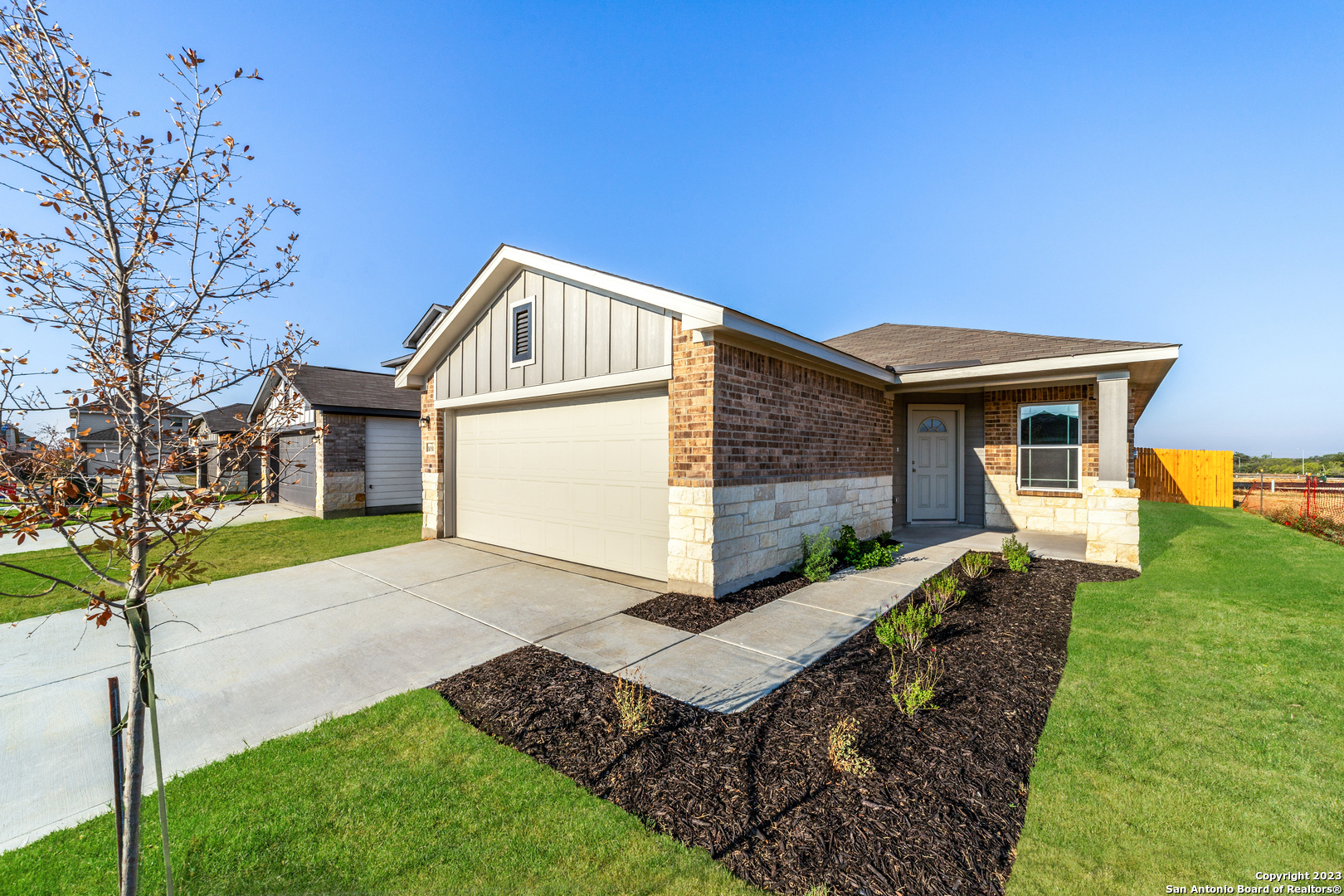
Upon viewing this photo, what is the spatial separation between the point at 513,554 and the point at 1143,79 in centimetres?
1264

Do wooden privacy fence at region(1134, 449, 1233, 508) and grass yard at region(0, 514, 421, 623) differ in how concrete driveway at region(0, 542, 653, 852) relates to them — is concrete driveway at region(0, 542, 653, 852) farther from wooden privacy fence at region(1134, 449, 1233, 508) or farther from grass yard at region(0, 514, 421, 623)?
wooden privacy fence at region(1134, 449, 1233, 508)

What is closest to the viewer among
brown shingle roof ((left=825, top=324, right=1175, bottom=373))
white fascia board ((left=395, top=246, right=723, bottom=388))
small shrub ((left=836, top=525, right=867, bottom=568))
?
white fascia board ((left=395, top=246, right=723, bottom=388))

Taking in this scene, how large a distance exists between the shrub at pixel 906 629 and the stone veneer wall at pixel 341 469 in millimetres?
15031

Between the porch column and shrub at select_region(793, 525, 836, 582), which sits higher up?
the porch column

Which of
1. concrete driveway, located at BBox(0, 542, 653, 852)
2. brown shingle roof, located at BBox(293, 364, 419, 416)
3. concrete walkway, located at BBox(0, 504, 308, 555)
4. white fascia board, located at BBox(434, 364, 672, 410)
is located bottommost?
concrete walkway, located at BBox(0, 504, 308, 555)

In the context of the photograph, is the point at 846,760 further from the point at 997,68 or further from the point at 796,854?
the point at 997,68

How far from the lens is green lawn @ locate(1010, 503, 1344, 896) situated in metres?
2.31

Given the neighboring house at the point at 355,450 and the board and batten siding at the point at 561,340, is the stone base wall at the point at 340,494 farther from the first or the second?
the board and batten siding at the point at 561,340

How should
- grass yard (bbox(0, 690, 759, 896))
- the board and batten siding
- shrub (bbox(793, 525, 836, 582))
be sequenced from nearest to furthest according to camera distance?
grass yard (bbox(0, 690, 759, 896))
the board and batten siding
shrub (bbox(793, 525, 836, 582))

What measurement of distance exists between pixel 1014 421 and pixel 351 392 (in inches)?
718

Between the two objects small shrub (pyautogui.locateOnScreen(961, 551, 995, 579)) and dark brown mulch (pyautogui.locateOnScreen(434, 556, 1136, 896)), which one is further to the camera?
small shrub (pyautogui.locateOnScreen(961, 551, 995, 579))

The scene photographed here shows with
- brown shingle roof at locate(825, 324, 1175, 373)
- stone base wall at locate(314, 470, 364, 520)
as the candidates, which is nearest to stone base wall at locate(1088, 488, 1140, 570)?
brown shingle roof at locate(825, 324, 1175, 373)

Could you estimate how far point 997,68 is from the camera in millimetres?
8500

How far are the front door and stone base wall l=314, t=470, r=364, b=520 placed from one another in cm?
1520
